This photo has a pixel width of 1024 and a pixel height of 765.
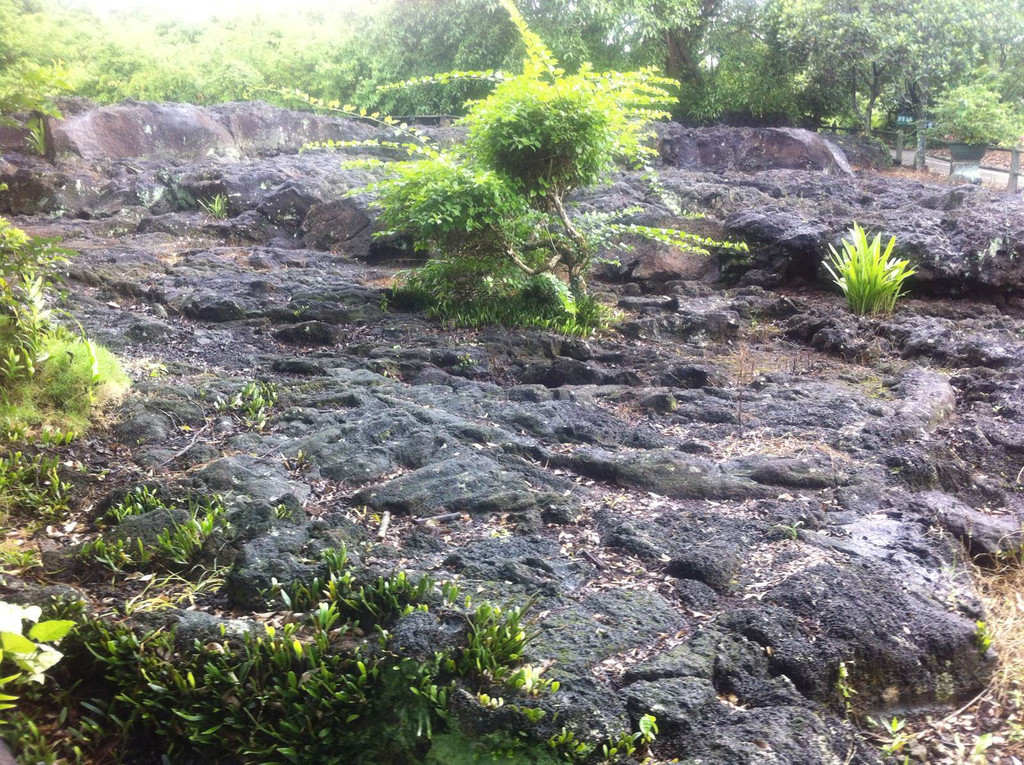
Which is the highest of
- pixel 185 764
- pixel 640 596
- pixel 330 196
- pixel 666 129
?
pixel 666 129

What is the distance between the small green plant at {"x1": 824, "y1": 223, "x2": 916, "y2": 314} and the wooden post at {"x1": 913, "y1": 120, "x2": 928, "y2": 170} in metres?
7.64

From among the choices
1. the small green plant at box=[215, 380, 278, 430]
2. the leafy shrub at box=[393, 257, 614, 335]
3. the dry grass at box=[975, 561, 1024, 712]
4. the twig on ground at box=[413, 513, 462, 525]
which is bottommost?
the dry grass at box=[975, 561, 1024, 712]

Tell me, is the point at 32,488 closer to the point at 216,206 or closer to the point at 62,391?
the point at 62,391

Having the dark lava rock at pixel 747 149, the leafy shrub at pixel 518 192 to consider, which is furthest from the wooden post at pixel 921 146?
the leafy shrub at pixel 518 192

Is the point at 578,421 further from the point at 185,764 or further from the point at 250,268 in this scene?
the point at 250,268

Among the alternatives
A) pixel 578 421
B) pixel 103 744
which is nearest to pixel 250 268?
pixel 578 421

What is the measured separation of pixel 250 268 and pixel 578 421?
483 centimetres

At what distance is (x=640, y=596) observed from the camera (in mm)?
2633

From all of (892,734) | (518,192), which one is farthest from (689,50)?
(892,734)

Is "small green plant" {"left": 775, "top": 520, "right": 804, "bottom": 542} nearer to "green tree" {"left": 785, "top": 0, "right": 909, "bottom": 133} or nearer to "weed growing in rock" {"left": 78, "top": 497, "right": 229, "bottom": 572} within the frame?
"weed growing in rock" {"left": 78, "top": 497, "right": 229, "bottom": 572}

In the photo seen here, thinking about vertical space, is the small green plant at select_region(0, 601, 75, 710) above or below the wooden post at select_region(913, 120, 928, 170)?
below

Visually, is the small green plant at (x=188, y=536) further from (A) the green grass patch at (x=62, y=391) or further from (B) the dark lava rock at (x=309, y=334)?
(B) the dark lava rock at (x=309, y=334)

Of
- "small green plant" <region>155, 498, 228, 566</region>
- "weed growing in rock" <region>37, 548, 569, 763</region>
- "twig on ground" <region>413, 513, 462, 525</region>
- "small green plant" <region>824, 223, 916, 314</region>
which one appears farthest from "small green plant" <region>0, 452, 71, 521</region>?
"small green plant" <region>824, 223, 916, 314</region>

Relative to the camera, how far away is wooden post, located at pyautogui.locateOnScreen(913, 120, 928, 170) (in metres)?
13.2
